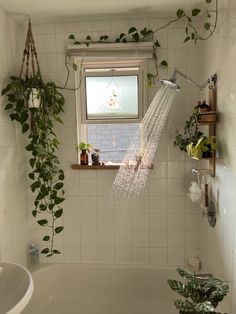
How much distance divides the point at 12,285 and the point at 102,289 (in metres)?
0.97

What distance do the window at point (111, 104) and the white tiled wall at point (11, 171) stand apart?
0.51 m

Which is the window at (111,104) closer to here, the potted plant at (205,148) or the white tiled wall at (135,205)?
the white tiled wall at (135,205)

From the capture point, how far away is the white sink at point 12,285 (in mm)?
1379

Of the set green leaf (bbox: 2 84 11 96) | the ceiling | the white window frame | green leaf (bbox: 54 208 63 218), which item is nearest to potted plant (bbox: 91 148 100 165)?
the white window frame

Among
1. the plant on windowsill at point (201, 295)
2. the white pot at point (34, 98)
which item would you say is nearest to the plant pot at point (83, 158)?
the white pot at point (34, 98)

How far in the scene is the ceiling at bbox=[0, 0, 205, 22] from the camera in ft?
5.90

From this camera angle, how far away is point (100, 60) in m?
2.12

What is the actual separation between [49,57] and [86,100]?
0.44m

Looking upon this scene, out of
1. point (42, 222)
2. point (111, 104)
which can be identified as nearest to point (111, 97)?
point (111, 104)

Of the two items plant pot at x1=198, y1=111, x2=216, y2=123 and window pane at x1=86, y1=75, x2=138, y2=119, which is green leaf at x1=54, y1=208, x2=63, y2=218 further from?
plant pot at x1=198, y1=111, x2=216, y2=123

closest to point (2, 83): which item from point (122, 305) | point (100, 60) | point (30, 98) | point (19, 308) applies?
point (30, 98)

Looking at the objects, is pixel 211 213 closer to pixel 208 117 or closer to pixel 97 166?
pixel 208 117

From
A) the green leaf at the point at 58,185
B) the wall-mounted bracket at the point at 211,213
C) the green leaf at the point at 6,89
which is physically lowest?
the wall-mounted bracket at the point at 211,213

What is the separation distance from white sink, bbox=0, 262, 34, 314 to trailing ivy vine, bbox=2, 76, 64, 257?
574 millimetres
